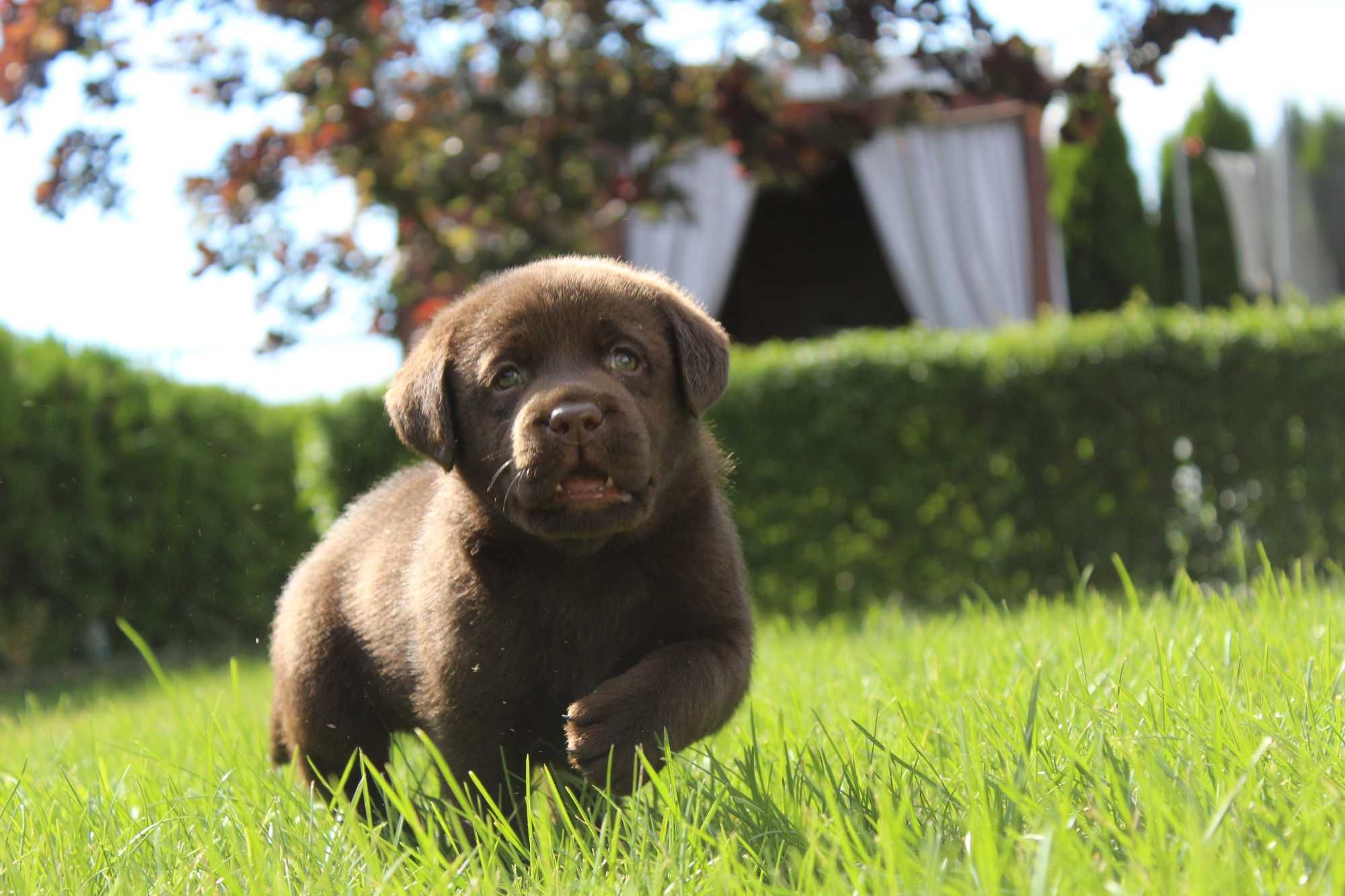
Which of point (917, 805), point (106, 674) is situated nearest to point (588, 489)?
point (917, 805)

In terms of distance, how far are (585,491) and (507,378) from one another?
14.3 inches

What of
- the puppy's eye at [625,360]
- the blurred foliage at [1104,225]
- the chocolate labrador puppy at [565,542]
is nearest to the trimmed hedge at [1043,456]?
the chocolate labrador puppy at [565,542]

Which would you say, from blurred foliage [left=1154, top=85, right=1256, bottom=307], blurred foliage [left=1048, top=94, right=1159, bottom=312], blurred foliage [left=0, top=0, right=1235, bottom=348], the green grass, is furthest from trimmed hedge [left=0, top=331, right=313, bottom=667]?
blurred foliage [left=1154, top=85, right=1256, bottom=307]

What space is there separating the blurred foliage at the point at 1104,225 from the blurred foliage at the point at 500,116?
1961 centimetres

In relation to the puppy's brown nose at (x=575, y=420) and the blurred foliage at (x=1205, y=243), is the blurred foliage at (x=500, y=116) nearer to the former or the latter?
the puppy's brown nose at (x=575, y=420)

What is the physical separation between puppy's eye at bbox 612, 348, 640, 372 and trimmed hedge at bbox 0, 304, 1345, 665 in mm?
5757

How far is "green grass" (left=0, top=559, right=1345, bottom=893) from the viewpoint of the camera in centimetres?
170

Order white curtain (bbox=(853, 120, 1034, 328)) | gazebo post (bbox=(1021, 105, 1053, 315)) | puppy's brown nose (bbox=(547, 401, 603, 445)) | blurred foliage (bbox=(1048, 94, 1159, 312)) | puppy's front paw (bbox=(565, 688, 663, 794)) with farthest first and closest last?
blurred foliage (bbox=(1048, 94, 1159, 312)), gazebo post (bbox=(1021, 105, 1053, 315)), white curtain (bbox=(853, 120, 1034, 328)), puppy's brown nose (bbox=(547, 401, 603, 445)), puppy's front paw (bbox=(565, 688, 663, 794))

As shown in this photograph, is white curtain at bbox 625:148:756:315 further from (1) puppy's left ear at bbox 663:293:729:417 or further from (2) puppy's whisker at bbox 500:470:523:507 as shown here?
(2) puppy's whisker at bbox 500:470:523:507

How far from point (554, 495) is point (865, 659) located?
2.22m

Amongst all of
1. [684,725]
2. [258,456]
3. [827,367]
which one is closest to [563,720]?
→ [684,725]

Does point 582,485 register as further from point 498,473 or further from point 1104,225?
point 1104,225

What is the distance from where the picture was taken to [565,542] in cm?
263

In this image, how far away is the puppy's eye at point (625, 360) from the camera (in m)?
2.69
